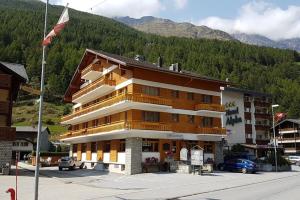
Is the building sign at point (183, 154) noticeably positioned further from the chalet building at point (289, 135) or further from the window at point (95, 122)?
the chalet building at point (289, 135)

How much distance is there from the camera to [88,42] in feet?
628

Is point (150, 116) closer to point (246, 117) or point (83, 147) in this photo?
point (83, 147)

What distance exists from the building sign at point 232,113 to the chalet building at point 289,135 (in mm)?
26606

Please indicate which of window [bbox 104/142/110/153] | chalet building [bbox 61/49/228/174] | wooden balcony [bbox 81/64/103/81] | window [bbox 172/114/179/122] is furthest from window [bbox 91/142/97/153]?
window [bbox 172/114/179/122]

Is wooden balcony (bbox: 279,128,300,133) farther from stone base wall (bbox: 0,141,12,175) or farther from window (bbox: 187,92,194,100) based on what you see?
stone base wall (bbox: 0,141,12,175)

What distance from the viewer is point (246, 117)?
2899 inches

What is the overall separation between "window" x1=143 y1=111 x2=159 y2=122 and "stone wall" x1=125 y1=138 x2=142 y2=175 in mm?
2735

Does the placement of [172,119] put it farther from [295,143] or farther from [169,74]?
[295,143]

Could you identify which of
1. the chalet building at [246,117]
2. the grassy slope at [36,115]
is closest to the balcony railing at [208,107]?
the chalet building at [246,117]

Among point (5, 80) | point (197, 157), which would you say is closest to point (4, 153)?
point (5, 80)

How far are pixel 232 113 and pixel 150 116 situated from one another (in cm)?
3148

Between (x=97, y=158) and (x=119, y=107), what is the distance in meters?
10.1

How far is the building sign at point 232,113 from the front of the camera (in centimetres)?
6960

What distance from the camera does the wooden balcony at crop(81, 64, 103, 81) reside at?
50.5 m
